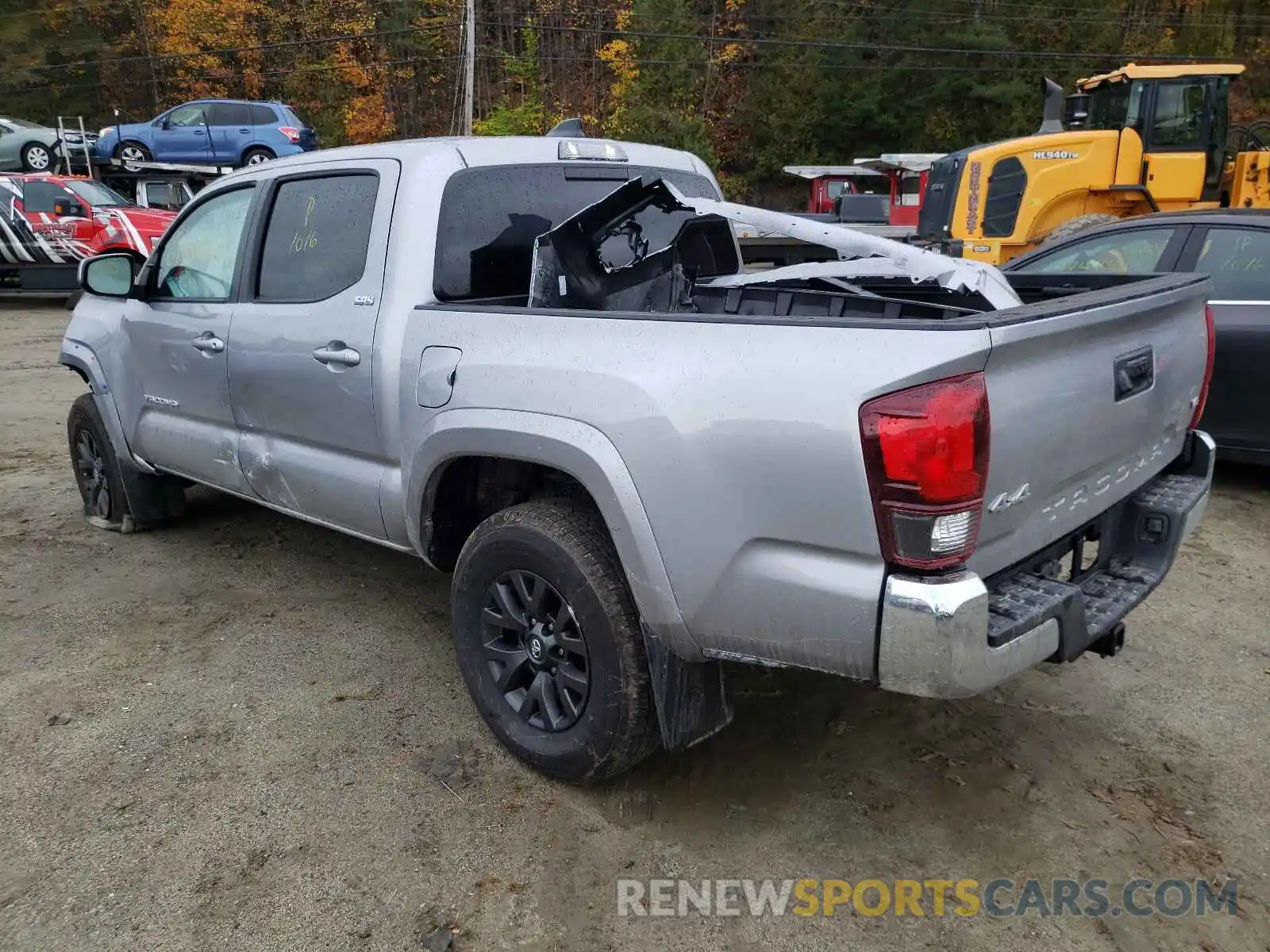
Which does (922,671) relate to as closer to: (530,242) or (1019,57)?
(530,242)

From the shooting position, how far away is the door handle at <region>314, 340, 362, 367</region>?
330cm

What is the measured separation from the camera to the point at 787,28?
3988 cm

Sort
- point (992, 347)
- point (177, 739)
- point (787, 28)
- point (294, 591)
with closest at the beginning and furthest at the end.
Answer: point (992, 347)
point (177, 739)
point (294, 591)
point (787, 28)

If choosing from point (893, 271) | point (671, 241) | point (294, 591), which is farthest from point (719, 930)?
point (294, 591)

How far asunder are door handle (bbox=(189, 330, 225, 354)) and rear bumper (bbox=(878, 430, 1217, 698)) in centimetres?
309

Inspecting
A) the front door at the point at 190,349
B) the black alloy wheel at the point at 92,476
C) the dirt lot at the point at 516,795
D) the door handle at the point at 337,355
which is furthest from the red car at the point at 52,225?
the door handle at the point at 337,355

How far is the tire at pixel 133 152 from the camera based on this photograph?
2502cm

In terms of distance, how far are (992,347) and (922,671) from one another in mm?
723

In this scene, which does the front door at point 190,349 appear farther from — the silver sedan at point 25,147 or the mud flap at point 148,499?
the silver sedan at point 25,147

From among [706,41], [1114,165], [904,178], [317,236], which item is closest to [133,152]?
[904,178]

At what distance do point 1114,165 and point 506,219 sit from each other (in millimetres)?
10104

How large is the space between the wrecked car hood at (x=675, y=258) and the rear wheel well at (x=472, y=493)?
0.59 meters

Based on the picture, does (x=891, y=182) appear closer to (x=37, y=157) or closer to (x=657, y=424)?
(x=37, y=157)

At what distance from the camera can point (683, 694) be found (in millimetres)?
2631
